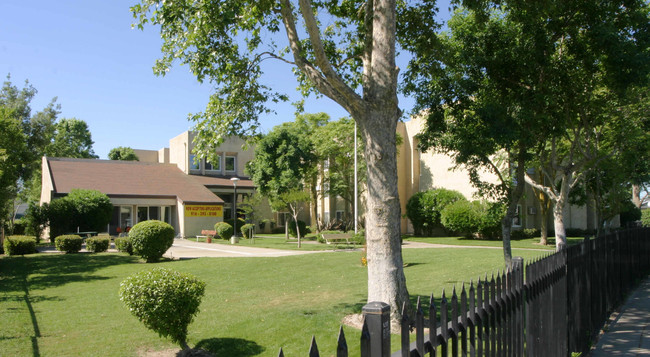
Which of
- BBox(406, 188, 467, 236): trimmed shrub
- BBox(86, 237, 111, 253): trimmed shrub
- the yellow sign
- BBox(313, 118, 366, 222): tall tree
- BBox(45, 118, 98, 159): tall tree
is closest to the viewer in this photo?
BBox(86, 237, 111, 253): trimmed shrub

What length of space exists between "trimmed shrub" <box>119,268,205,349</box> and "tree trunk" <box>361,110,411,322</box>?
2.75 meters

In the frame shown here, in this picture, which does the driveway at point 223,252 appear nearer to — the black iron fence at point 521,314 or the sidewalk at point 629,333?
the sidewalk at point 629,333

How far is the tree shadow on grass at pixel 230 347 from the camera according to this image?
7055 millimetres

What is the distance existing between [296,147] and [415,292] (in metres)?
27.7

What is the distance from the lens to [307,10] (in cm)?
779

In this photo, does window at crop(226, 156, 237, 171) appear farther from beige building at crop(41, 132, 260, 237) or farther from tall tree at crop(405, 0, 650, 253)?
tall tree at crop(405, 0, 650, 253)

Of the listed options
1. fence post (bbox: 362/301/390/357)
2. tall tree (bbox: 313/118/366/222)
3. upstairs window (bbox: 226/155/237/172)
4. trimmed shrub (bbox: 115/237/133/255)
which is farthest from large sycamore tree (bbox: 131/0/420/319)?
upstairs window (bbox: 226/155/237/172)

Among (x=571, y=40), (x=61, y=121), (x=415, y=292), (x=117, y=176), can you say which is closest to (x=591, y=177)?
(x=571, y=40)

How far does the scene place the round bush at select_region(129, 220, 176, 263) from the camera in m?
19.0

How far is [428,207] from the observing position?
1394 inches

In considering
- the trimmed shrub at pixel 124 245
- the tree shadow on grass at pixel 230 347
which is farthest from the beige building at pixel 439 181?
the tree shadow on grass at pixel 230 347

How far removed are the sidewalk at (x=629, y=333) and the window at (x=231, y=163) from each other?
131 ft

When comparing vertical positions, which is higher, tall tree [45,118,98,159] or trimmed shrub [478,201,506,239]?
tall tree [45,118,98,159]

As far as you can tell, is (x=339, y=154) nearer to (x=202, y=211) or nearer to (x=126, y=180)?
(x=202, y=211)
